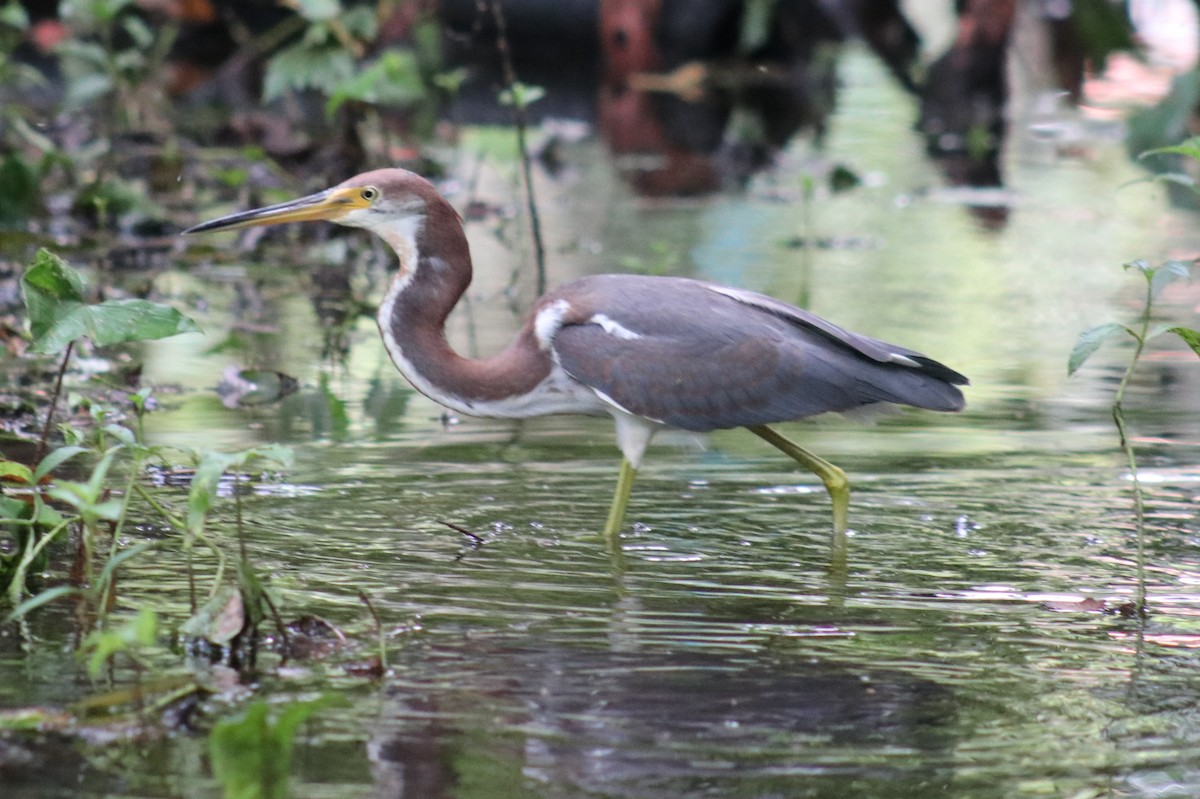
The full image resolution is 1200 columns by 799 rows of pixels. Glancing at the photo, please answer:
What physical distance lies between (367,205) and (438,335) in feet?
1.49

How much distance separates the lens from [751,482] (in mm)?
6129

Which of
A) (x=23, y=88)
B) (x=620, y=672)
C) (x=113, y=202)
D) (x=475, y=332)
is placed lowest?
(x=620, y=672)

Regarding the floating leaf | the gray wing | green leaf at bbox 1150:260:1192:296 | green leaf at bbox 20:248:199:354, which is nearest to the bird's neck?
the gray wing

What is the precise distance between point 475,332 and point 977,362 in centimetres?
231

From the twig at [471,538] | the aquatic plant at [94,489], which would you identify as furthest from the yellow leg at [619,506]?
the aquatic plant at [94,489]

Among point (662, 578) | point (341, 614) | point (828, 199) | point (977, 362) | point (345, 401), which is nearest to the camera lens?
point (341, 614)

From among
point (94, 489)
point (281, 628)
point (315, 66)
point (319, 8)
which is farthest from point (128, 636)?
point (315, 66)

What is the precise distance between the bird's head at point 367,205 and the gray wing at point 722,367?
56 centimetres

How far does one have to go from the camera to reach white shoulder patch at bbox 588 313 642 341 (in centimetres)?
548

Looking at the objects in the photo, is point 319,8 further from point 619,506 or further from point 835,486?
point 835,486

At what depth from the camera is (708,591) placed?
15.8 feet

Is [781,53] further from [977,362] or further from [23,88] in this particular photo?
[977,362]

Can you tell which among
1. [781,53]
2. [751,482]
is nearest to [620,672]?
[751,482]

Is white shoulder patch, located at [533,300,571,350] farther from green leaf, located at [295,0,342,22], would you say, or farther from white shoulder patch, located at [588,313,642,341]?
green leaf, located at [295,0,342,22]
